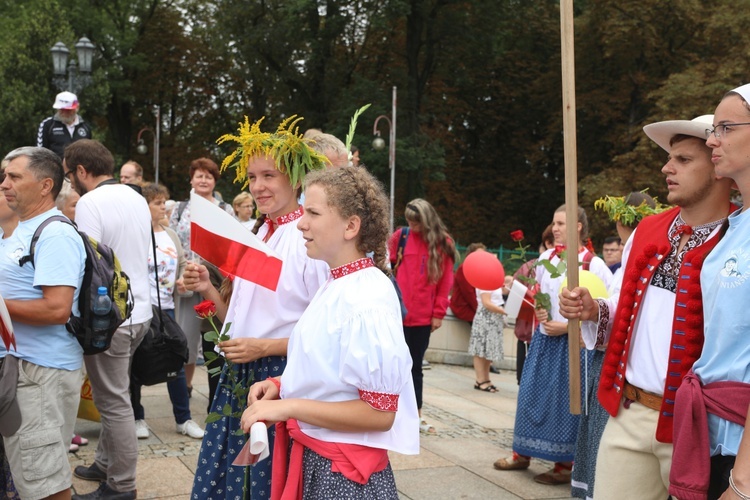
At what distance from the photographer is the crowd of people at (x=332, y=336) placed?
2.51 meters

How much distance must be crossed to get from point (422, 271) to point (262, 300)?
412 centimetres

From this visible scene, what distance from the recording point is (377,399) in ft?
8.11

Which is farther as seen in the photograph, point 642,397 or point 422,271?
point 422,271

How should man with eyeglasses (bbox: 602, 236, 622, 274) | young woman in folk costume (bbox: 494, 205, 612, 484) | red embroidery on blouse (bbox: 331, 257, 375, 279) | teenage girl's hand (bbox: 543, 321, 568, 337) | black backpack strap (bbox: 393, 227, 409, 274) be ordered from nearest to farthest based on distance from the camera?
red embroidery on blouse (bbox: 331, 257, 375, 279) → teenage girl's hand (bbox: 543, 321, 568, 337) → young woman in folk costume (bbox: 494, 205, 612, 484) → black backpack strap (bbox: 393, 227, 409, 274) → man with eyeglasses (bbox: 602, 236, 622, 274)

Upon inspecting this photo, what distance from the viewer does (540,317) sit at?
17.3ft

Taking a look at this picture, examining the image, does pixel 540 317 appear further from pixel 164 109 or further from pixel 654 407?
pixel 164 109

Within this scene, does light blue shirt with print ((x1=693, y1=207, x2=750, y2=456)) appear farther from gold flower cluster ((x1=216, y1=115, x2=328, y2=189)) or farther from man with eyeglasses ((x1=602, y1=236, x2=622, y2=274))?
man with eyeglasses ((x1=602, y1=236, x2=622, y2=274))

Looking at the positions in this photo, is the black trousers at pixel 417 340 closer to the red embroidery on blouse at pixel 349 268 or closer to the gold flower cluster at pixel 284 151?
the gold flower cluster at pixel 284 151

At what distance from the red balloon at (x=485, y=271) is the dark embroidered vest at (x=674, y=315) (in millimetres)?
2776

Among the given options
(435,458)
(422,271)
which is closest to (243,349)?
(435,458)

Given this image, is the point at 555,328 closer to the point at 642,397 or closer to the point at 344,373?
the point at 642,397

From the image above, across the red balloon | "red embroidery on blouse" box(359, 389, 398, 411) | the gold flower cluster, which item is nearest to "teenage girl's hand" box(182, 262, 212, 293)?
the gold flower cluster

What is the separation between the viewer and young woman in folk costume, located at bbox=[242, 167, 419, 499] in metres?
2.47

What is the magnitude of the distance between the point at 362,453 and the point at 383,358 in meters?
0.35
